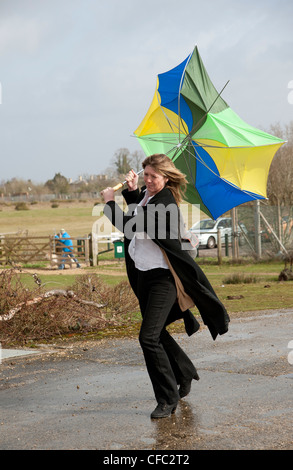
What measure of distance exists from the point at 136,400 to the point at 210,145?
313 cm

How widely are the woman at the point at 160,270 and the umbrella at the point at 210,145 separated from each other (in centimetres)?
227

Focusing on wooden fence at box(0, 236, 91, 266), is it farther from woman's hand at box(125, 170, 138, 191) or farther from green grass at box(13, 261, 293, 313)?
woman's hand at box(125, 170, 138, 191)

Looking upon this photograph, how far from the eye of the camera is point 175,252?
525 centimetres

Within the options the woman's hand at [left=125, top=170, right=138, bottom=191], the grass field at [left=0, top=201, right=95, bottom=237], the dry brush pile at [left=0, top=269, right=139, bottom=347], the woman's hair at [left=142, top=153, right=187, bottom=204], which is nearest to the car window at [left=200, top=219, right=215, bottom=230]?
the grass field at [left=0, top=201, right=95, bottom=237]

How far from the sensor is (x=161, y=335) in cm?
567

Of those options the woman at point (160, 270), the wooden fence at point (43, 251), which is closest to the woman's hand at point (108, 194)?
the woman at point (160, 270)

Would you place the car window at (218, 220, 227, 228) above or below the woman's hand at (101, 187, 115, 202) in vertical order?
below

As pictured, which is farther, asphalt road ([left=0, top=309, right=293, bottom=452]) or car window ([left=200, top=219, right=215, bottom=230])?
car window ([left=200, top=219, right=215, bottom=230])

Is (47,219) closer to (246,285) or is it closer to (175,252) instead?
(246,285)

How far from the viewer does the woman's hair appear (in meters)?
5.40

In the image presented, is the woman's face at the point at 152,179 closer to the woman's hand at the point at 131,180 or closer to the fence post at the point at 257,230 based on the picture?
the woman's hand at the point at 131,180

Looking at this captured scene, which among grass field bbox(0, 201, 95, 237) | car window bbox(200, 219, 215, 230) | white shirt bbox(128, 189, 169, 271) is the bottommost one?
grass field bbox(0, 201, 95, 237)

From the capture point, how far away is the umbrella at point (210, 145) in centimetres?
762

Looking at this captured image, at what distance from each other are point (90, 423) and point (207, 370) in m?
2.05
